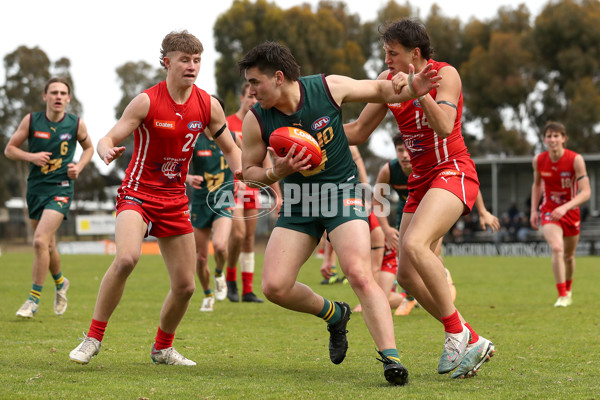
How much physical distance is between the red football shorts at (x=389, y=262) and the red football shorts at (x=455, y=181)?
3.55 metres

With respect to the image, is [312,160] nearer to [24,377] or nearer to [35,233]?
[24,377]

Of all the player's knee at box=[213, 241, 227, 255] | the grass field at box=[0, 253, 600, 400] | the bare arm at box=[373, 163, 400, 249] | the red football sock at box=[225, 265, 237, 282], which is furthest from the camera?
the red football sock at box=[225, 265, 237, 282]

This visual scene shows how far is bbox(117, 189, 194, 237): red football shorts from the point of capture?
5.72 m

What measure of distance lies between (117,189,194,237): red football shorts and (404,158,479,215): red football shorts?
1.87 m

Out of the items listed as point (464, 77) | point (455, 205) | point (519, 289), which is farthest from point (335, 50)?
point (455, 205)

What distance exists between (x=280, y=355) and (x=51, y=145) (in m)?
4.43

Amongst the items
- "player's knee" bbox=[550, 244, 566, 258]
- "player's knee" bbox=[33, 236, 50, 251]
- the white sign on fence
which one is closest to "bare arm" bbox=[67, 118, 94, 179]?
"player's knee" bbox=[33, 236, 50, 251]

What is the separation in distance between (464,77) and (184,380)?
1547 inches

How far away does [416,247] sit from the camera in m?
5.27

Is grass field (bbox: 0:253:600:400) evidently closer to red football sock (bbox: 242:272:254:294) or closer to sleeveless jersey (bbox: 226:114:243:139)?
red football sock (bbox: 242:272:254:294)

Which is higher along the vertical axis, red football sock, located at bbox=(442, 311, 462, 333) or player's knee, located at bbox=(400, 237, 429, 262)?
player's knee, located at bbox=(400, 237, 429, 262)

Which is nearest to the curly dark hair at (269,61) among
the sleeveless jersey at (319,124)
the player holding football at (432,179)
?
the sleeveless jersey at (319,124)

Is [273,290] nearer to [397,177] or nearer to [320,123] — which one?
[320,123]

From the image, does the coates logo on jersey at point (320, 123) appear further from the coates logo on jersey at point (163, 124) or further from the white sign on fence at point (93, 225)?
the white sign on fence at point (93, 225)
